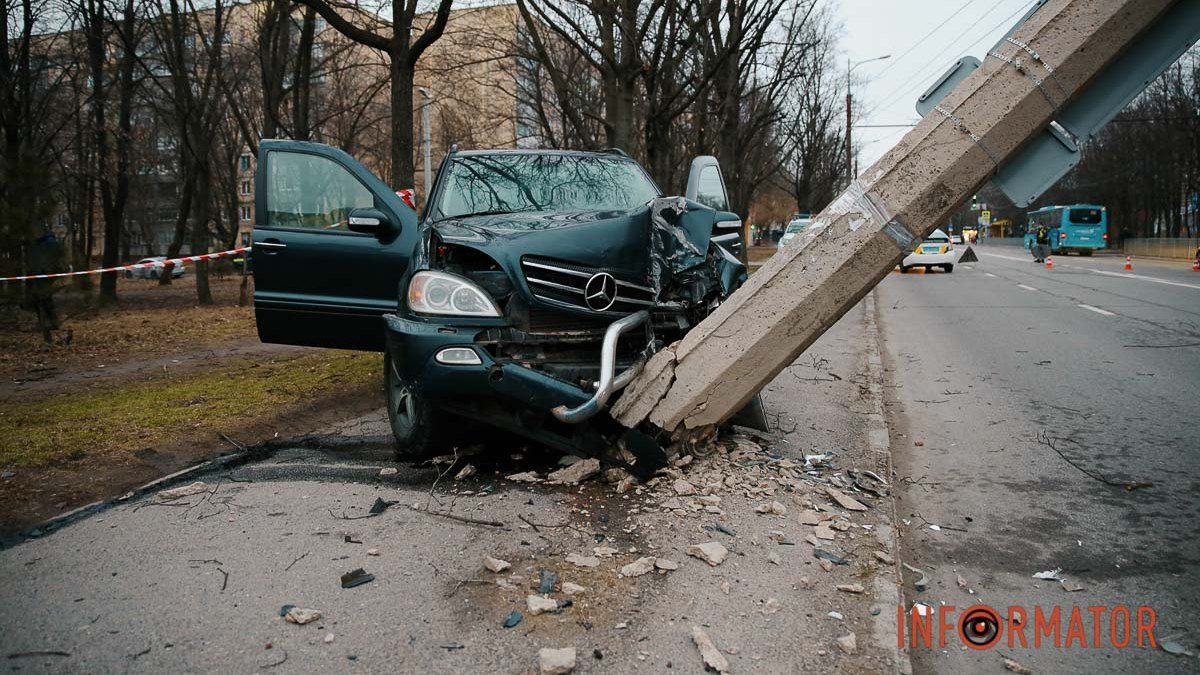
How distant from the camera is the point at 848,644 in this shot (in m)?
3.05

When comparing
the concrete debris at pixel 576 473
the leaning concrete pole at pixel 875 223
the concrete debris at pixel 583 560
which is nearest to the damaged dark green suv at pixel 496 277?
the concrete debris at pixel 576 473

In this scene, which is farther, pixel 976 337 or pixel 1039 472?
pixel 976 337

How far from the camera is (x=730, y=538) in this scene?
400cm

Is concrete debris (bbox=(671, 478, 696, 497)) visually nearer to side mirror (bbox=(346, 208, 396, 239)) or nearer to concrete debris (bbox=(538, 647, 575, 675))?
concrete debris (bbox=(538, 647, 575, 675))

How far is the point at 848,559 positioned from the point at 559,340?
74.6 inches

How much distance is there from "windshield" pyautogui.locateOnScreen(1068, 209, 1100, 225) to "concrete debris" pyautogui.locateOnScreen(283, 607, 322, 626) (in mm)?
55640

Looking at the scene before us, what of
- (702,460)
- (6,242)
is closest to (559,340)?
(702,460)

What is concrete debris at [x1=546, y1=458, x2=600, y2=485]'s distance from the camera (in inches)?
187

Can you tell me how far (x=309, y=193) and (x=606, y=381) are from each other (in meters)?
3.79

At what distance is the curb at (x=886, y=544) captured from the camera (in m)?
3.03

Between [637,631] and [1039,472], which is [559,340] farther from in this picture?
[1039,472]

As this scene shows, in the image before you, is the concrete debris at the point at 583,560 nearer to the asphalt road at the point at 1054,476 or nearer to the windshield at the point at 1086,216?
the asphalt road at the point at 1054,476

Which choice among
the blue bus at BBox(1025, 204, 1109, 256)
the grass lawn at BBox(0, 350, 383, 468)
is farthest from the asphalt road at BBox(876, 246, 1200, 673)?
the blue bus at BBox(1025, 204, 1109, 256)

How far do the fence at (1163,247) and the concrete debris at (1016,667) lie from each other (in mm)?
46224
